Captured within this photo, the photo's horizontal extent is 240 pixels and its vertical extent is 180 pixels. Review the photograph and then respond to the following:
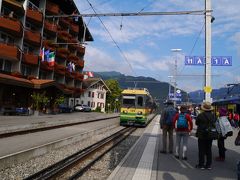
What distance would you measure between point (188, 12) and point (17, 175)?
49.6 feet

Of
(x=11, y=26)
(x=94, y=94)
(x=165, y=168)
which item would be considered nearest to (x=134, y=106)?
(x=11, y=26)

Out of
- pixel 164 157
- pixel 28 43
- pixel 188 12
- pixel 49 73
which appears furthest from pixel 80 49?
pixel 164 157

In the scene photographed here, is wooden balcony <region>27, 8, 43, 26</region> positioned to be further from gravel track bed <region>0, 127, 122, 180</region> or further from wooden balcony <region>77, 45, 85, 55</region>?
gravel track bed <region>0, 127, 122, 180</region>

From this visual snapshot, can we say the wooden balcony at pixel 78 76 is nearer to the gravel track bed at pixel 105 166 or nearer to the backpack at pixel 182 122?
the gravel track bed at pixel 105 166

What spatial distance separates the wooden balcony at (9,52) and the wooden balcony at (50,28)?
511 inches

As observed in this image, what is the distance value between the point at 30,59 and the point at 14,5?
25.0 ft

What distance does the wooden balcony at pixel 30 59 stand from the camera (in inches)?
1918

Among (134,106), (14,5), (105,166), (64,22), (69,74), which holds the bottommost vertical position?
(105,166)

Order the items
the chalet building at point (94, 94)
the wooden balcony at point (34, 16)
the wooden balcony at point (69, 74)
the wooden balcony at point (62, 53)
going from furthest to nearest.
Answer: the chalet building at point (94, 94) → the wooden balcony at point (69, 74) → the wooden balcony at point (62, 53) → the wooden balcony at point (34, 16)

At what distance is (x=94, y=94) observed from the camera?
102 metres

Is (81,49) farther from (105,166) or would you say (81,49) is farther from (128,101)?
(105,166)

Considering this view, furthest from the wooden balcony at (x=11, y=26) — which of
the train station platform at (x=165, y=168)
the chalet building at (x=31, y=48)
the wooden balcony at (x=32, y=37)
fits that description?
the train station platform at (x=165, y=168)

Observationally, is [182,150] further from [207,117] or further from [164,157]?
[207,117]

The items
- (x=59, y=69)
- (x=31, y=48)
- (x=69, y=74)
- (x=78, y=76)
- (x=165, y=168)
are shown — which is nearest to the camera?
(x=165, y=168)
